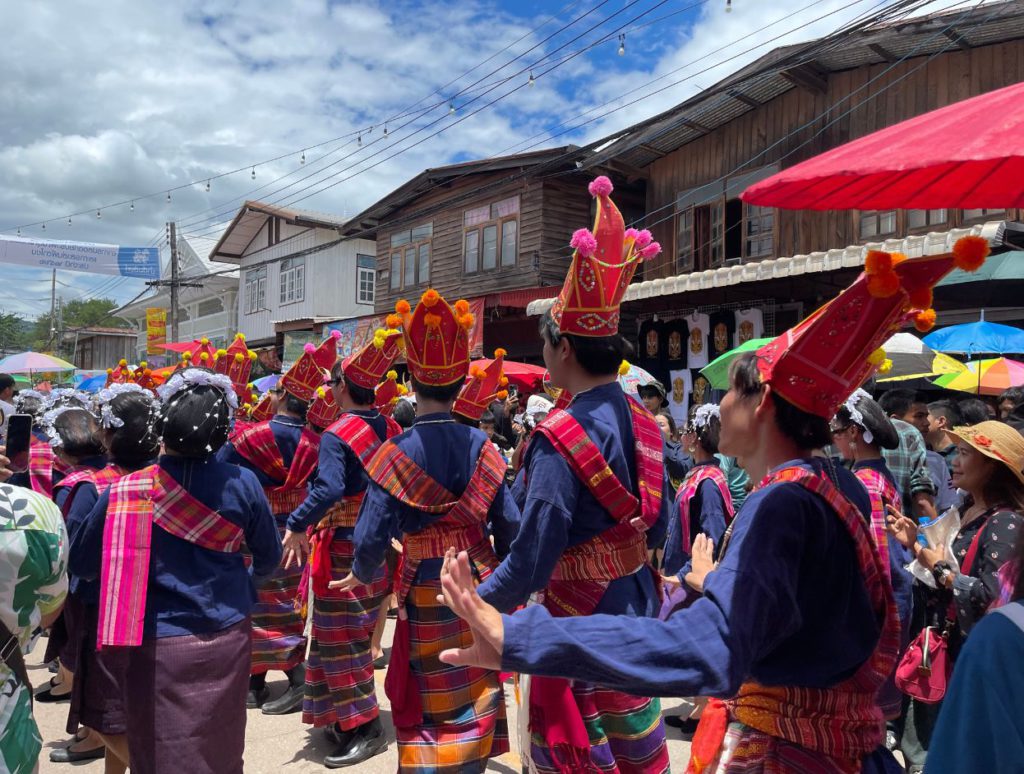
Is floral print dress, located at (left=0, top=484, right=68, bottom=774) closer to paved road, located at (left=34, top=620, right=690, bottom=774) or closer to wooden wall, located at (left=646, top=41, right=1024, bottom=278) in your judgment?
paved road, located at (left=34, top=620, right=690, bottom=774)

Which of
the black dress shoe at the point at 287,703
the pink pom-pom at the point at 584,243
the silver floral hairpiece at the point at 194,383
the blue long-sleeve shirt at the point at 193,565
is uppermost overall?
the pink pom-pom at the point at 584,243

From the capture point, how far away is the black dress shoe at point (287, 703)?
4.96 metres

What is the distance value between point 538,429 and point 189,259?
34.2 m

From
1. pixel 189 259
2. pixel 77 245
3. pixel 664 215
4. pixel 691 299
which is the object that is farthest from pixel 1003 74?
pixel 77 245

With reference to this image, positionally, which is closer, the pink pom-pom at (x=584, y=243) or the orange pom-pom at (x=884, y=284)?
the orange pom-pom at (x=884, y=284)

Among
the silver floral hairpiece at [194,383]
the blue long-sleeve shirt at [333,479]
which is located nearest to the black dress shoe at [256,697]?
the blue long-sleeve shirt at [333,479]

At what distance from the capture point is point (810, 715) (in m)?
1.56

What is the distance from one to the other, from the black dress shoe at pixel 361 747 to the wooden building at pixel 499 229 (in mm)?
9280

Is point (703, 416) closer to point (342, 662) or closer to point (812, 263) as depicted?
point (342, 662)

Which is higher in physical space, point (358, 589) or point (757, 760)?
point (757, 760)

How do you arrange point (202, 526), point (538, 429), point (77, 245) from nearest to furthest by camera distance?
point (538, 429) → point (202, 526) → point (77, 245)

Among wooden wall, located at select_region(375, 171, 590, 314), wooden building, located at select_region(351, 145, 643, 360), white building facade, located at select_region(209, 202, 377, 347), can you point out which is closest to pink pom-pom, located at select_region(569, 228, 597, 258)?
wooden building, located at select_region(351, 145, 643, 360)

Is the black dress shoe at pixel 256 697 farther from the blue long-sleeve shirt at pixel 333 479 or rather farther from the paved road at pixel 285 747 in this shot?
the blue long-sleeve shirt at pixel 333 479

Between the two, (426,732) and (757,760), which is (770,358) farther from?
(426,732)
